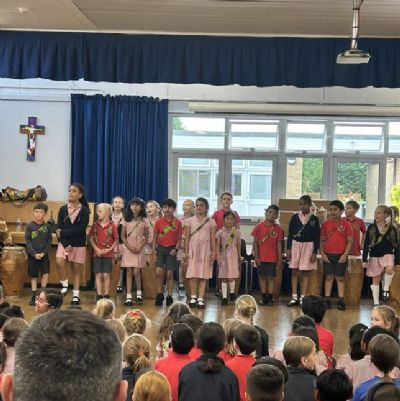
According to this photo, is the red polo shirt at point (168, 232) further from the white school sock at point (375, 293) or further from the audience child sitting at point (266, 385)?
the audience child sitting at point (266, 385)

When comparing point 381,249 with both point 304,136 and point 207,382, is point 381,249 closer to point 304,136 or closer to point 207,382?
point 304,136

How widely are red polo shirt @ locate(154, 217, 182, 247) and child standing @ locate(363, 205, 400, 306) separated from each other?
2.29 m

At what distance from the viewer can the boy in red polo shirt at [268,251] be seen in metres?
7.57

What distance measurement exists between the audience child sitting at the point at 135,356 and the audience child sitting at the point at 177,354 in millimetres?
107

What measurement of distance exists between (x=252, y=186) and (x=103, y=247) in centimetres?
404

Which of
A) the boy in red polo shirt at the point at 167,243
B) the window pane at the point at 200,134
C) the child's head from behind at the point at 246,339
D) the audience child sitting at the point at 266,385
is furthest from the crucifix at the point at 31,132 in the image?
the audience child sitting at the point at 266,385

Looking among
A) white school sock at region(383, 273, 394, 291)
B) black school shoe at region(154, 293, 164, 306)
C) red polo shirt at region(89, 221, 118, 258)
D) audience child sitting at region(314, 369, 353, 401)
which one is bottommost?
black school shoe at region(154, 293, 164, 306)

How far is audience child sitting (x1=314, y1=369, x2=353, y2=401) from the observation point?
2426 millimetres

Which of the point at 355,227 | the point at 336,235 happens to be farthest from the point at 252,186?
the point at 336,235

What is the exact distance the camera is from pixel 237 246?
7.60 metres

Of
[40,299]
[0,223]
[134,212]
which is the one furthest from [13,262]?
[40,299]

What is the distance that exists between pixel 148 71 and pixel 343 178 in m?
4.86

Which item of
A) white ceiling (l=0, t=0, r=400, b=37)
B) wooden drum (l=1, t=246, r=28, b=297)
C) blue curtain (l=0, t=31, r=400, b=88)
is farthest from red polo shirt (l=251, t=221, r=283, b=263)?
wooden drum (l=1, t=246, r=28, b=297)

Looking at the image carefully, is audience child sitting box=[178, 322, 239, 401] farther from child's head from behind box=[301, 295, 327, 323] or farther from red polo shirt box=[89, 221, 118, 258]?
red polo shirt box=[89, 221, 118, 258]
